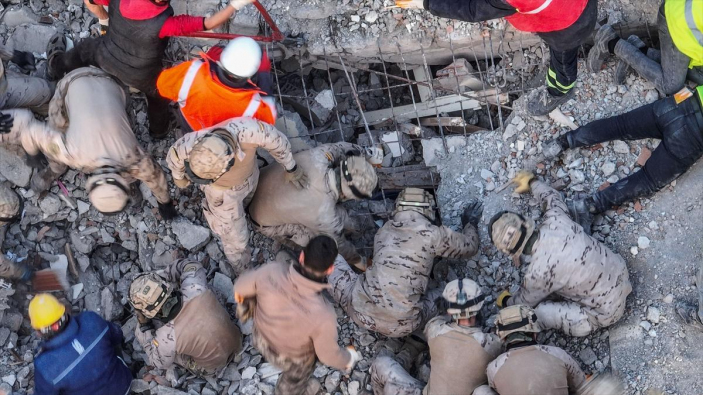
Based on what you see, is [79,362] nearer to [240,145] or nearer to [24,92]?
[240,145]

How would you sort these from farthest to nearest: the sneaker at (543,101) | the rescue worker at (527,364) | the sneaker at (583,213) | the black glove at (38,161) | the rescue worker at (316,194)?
the black glove at (38,161), the sneaker at (543,101), the sneaker at (583,213), the rescue worker at (316,194), the rescue worker at (527,364)

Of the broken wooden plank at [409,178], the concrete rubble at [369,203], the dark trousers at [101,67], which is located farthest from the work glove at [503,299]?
the dark trousers at [101,67]

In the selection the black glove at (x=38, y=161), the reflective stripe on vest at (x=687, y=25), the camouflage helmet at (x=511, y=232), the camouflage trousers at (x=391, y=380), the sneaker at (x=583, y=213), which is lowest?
the camouflage trousers at (x=391, y=380)

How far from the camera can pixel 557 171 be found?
6.73 meters

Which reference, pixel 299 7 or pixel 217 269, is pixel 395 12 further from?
pixel 217 269

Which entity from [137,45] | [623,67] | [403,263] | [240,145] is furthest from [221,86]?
[623,67]

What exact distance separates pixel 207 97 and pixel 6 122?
→ 1721mm

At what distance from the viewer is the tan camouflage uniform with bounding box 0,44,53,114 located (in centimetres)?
646

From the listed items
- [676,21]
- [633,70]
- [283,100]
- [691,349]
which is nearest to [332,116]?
[283,100]

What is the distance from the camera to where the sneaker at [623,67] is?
6441mm

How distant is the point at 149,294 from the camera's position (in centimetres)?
599

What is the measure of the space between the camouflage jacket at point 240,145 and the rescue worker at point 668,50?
291 cm

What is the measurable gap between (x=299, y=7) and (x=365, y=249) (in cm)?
239

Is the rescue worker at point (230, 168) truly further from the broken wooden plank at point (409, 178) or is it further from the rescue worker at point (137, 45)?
the broken wooden plank at point (409, 178)
